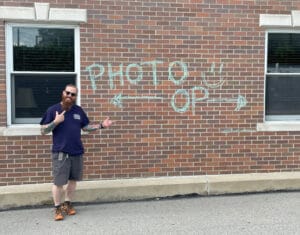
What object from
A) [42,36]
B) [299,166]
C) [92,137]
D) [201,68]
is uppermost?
[42,36]

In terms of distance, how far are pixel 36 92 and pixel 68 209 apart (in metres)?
1.85

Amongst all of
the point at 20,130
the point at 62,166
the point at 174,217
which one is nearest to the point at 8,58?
the point at 20,130

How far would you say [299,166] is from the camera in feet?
21.4

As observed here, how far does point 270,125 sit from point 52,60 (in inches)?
140

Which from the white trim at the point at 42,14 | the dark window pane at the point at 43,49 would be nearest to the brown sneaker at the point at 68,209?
the dark window pane at the point at 43,49

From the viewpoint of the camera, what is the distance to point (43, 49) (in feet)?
19.0

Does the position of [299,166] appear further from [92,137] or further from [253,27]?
[92,137]

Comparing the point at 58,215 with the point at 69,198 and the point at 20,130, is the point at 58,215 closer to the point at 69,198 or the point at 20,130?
the point at 69,198

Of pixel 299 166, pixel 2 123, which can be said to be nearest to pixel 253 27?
pixel 299 166

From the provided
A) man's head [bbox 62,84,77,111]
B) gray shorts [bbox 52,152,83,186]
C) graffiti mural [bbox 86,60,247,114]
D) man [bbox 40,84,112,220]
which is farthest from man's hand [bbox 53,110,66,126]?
graffiti mural [bbox 86,60,247,114]

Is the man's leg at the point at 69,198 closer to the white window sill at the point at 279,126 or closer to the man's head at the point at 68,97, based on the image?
the man's head at the point at 68,97

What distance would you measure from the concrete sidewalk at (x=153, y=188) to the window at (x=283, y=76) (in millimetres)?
1051

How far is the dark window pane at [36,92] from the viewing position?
5.79 m

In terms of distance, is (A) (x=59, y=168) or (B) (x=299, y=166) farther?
(B) (x=299, y=166)
